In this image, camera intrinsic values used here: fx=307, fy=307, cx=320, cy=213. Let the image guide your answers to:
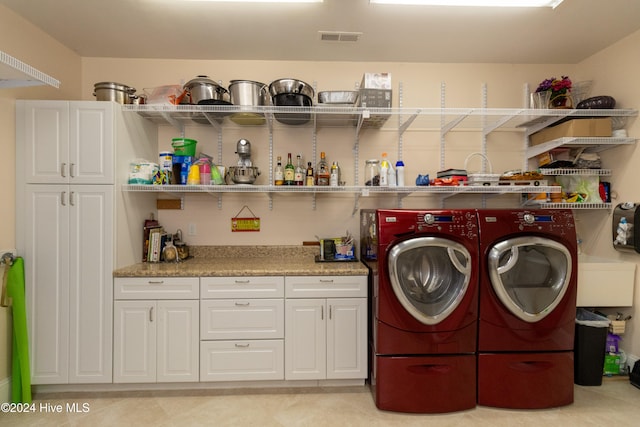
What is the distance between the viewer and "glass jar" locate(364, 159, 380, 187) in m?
2.64

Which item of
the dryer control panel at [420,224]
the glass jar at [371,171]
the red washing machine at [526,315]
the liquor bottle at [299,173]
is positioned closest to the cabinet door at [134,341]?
the liquor bottle at [299,173]

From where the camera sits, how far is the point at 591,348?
234 cm

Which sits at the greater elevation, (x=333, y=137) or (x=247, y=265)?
(x=333, y=137)

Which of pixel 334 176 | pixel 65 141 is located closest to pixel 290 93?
pixel 334 176

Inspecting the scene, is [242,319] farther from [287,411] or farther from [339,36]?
[339,36]

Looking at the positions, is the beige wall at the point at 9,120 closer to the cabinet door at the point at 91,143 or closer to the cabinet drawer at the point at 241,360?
the cabinet door at the point at 91,143

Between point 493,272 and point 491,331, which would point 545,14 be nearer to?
point 493,272

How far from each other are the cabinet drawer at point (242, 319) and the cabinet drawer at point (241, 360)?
0.06 metres

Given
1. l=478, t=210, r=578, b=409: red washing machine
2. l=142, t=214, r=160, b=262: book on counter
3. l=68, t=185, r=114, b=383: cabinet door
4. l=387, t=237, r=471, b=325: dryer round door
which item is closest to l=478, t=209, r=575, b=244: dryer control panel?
l=478, t=210, r=578, b=409: red washing machine

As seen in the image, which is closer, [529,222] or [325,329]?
[529,222]

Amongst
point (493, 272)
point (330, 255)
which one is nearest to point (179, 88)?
point (330, 255)

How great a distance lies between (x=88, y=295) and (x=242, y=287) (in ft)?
3.54

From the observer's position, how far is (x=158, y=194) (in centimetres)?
278

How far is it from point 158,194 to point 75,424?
1.73m
